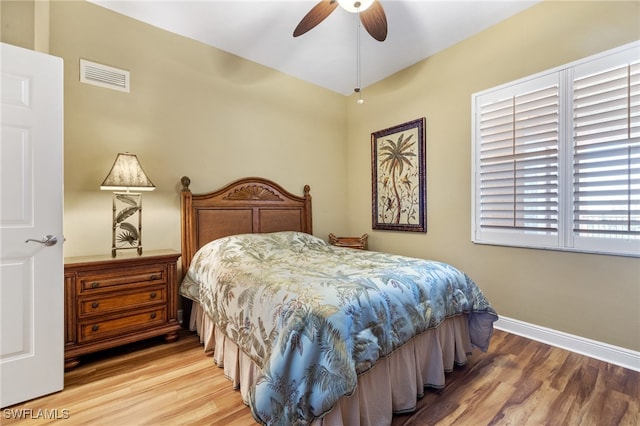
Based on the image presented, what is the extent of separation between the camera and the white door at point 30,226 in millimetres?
1641

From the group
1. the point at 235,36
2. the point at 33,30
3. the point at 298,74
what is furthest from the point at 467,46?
the point at 33,30

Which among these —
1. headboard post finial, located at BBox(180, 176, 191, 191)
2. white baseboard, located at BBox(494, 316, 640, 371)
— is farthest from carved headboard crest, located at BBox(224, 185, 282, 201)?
white baseboard, located at BBox(494, 316, 640, 371)

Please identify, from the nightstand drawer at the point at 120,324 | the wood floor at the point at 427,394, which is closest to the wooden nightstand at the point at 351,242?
the wood floor at the point at 427,394

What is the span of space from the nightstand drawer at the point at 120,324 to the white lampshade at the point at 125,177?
3.36ft

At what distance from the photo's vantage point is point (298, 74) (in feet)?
12.2

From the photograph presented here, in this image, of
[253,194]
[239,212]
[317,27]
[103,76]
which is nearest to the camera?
[103,76]

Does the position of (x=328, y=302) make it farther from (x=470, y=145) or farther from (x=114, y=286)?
(x=470, y=145)

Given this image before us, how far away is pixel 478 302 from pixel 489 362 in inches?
20.4

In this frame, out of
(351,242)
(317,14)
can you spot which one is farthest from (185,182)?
(351,242)

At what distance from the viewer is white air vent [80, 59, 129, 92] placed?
2.40 m

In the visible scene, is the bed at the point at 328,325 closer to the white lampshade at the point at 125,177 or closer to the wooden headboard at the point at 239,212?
the wooden headboard at the point at 239,212

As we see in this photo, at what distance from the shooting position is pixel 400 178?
11.8 feet

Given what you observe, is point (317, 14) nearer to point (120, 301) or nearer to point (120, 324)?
point (120, 301)

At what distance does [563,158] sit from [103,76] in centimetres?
397
